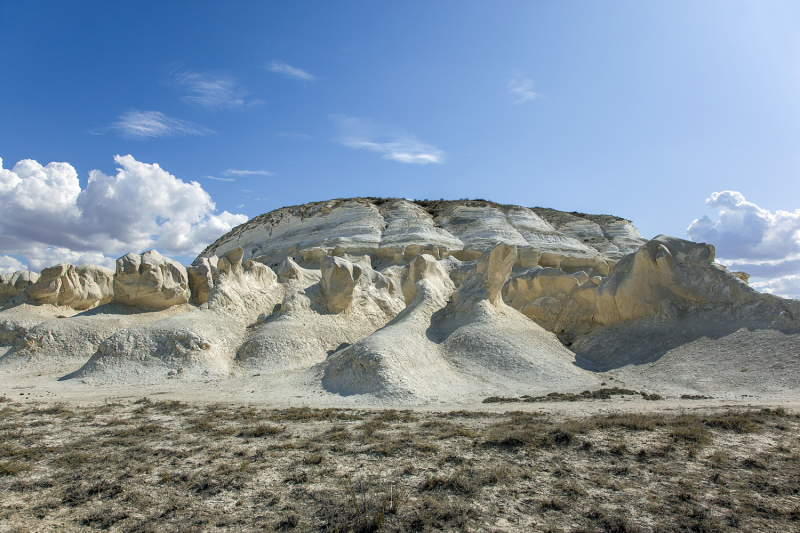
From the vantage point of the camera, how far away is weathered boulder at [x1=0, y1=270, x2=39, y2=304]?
25.9 m

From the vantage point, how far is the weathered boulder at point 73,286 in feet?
81.3

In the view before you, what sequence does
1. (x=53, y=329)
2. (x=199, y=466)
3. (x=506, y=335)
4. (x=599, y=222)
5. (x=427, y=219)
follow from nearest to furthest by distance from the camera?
(x=199, y=466)
(x=506, y=335)
(x=53, y=329)
(x=427, y=219)
(x=599, y=222)

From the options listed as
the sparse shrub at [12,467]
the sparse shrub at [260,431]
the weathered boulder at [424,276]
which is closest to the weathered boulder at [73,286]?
the weathered boulder at [424,276]

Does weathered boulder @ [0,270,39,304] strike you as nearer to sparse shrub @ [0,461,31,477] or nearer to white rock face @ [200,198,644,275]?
white rock face @ [200,198,644,275]

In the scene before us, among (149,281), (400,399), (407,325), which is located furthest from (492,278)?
(149,281)

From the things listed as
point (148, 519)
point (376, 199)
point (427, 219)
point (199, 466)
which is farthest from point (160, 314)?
point (376, 199)

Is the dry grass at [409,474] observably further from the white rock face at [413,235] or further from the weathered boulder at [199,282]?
the white rock face at [413,235]

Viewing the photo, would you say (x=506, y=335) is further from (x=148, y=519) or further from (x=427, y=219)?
(x=427, y=219)

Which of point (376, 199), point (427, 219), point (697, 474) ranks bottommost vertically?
point (697, 474)

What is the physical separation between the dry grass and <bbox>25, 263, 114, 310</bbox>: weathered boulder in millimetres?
17669

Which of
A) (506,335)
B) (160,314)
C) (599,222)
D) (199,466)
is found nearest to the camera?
(199,466)

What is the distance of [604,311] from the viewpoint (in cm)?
2192

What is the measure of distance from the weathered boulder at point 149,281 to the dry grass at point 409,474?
43.6ft

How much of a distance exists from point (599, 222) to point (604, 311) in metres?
40.4
